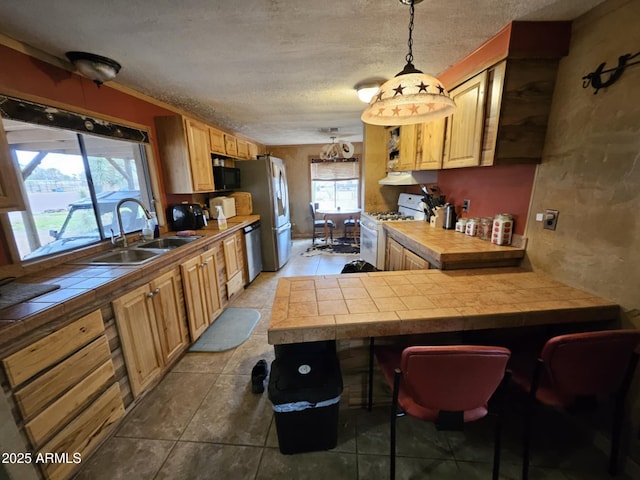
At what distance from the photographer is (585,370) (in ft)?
3.49

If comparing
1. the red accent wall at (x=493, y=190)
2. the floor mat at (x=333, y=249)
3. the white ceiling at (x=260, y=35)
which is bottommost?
the floor mat at (x=333, y=249)

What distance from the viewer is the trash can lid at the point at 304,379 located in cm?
129

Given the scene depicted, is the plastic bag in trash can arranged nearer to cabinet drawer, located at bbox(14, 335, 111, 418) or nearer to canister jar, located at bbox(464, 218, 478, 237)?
canister jar, located at bbox(464, 218, 478, 237)

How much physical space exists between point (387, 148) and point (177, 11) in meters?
3.15

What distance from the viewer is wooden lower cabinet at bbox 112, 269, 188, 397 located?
5.28 feet

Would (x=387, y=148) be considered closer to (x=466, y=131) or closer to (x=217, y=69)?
(x=466, y=131)

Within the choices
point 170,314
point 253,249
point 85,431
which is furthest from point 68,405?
point 253,249

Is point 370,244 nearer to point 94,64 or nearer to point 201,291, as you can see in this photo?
point 201,291

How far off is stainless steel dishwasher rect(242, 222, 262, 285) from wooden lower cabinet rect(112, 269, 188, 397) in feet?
5.13

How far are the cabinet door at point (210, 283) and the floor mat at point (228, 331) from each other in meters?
0.12

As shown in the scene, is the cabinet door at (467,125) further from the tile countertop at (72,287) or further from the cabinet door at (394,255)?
the tile countertop at (72,287)

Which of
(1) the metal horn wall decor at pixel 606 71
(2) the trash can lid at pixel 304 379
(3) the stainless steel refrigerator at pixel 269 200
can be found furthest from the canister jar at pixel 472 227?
(3) the stainless steel refrigerator at pixel 269 200

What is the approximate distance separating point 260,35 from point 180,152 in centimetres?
171

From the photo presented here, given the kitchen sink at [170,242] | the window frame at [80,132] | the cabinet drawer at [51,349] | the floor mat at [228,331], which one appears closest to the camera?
the cabinet drawer at [51,349]
